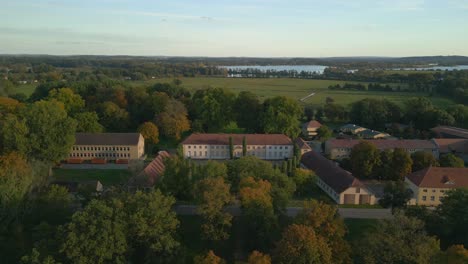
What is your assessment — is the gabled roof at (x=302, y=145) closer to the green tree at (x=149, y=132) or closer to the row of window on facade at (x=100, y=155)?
the green tree at (x=149, y=132)

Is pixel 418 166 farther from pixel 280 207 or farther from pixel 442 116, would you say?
pixel 442 116

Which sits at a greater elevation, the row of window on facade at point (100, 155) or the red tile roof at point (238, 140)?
the red tile roof at point (238, 140)

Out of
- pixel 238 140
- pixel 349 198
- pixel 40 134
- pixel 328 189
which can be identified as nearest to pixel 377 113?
pixel 238 140

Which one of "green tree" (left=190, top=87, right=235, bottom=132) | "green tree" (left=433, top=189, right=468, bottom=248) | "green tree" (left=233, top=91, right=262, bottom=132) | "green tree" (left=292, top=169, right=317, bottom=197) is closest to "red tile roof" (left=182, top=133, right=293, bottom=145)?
"green tree" (left=233, top=91, right=262, bottom=132)

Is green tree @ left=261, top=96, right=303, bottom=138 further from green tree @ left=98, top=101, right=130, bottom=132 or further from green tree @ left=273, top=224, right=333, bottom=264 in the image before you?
green tree @ left=273, top=224, right=333, bottom=264

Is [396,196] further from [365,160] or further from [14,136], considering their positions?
[14,136]

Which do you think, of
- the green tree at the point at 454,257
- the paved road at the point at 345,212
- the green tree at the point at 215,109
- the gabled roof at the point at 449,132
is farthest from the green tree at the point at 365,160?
the green tree at the point at 215,109

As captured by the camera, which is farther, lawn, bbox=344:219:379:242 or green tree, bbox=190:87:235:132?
green tree, bbox=190:87:235:132
